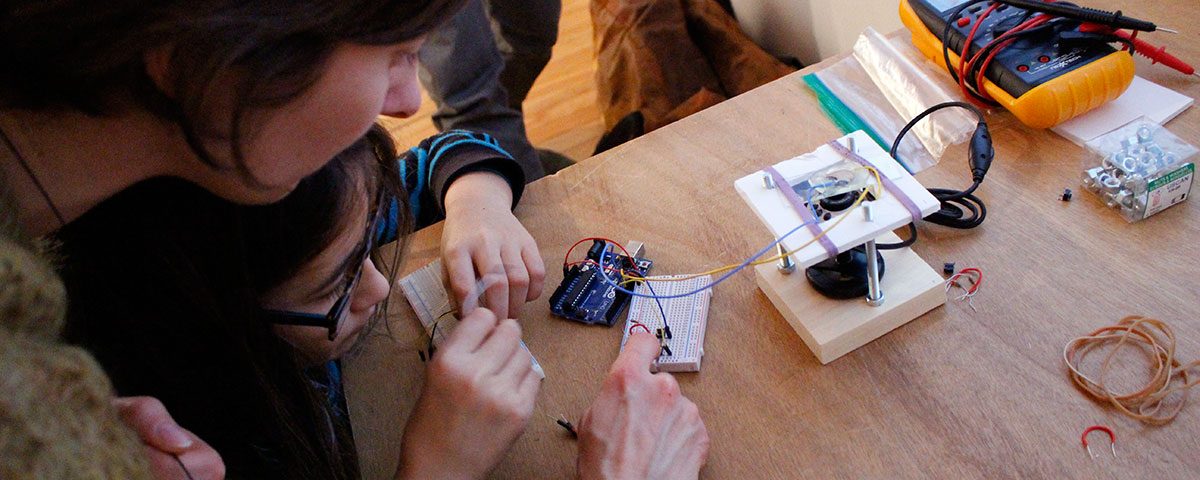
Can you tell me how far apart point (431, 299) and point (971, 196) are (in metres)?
0.58

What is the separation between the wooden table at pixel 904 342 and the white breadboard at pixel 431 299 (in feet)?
0.06

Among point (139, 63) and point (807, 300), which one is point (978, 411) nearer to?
point (807, 300)

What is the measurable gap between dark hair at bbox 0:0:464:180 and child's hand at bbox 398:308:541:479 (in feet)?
0.97

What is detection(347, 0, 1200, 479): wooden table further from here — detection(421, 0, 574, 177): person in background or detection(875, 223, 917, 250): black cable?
detection(421, 0, 574, 177): person in background

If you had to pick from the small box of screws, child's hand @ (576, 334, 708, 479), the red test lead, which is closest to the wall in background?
the red test lead

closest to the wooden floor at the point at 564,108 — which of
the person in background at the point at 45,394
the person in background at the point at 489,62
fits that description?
the person in background at the point at 489,62

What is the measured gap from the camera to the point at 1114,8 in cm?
Result: 104

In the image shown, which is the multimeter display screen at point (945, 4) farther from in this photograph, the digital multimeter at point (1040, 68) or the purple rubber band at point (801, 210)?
the purple rubber band at point (801, 210)

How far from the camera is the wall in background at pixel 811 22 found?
141cm

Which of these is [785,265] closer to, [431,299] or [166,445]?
[431,299]

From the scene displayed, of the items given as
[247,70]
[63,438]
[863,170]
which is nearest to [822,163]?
[863,170]

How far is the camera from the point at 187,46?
0.46 meters

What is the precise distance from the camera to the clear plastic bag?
94cm

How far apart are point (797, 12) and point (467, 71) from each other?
2.17 ft
